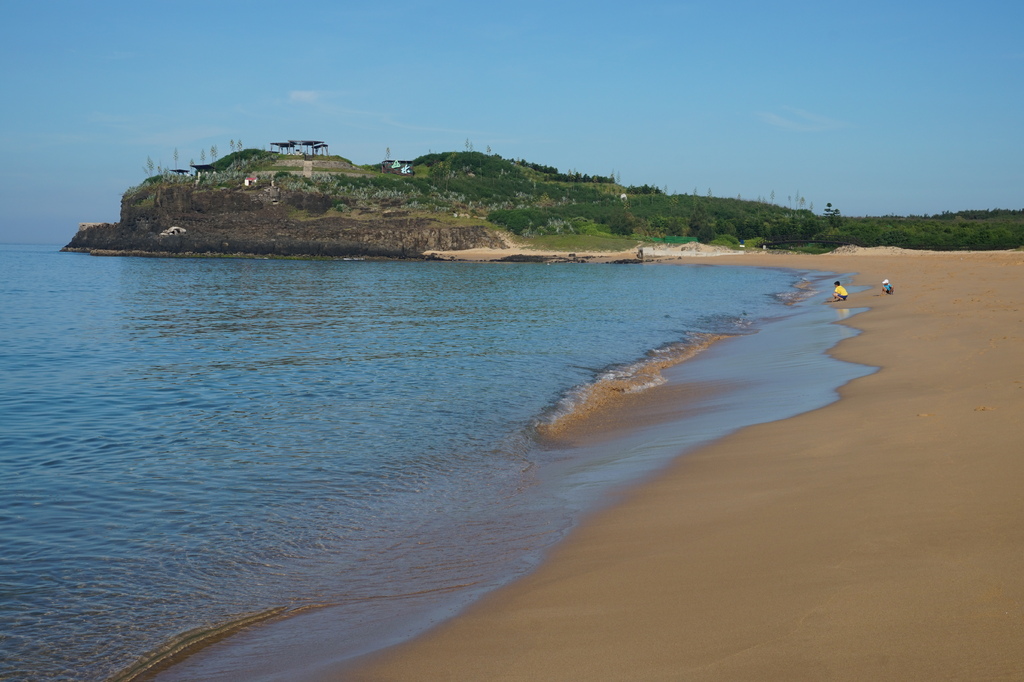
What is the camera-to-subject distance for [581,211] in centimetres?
10200

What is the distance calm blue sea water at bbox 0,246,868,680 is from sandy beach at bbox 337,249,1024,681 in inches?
29.8

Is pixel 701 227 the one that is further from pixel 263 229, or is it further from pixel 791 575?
pixel 791 575

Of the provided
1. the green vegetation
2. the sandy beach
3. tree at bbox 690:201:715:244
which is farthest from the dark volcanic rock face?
the sandy beach

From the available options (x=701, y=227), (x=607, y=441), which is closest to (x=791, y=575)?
(x=607, y=441)

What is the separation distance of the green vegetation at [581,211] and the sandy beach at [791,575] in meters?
66.9

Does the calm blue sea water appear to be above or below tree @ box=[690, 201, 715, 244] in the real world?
below

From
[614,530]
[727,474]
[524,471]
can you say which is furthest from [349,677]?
[524,471]

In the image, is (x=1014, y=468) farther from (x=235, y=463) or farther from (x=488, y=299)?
(x=488, y=299)

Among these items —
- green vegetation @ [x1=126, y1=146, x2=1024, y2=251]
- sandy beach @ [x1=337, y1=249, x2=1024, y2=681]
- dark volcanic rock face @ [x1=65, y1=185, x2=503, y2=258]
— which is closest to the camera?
sandy beach @ [x1=337, y1=249, x2=1024, y2=681]

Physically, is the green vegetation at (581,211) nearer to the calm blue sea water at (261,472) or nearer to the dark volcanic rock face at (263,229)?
the dark volcanic rock face at (263,229)

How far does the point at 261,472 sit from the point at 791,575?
5.39 meters

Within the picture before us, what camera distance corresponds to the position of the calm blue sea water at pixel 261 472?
4.75 m

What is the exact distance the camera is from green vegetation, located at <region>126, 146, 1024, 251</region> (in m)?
74.9

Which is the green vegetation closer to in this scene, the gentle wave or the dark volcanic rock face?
the dark volcanic rock face
